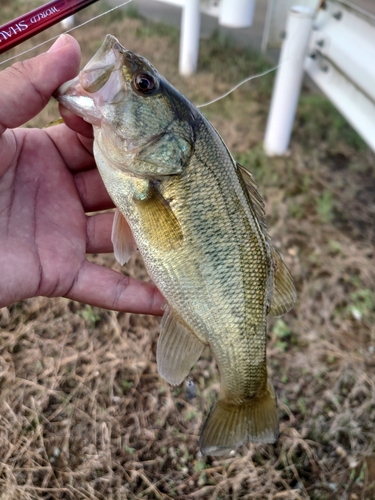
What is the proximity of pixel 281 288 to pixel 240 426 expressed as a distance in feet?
1.98

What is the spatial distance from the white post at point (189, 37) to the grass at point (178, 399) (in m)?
2.13

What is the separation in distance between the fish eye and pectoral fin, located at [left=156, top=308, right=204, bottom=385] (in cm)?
89

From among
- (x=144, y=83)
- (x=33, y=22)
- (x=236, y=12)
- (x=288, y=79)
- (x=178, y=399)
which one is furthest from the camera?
(x=236, y=12)

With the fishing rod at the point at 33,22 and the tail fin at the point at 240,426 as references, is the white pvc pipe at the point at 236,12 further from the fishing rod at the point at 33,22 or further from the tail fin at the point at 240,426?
the tail fin at the point at 240,426

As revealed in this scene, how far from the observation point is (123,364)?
9.22 feet

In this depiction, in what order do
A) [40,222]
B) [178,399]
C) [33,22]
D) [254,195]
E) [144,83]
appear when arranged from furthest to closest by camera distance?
[178,399]
[40,222]
[254,195]
[144,83]
[33,22]

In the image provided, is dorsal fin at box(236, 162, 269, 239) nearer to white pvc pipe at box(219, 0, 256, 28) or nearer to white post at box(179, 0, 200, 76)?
white pvc pipe at box(219, 0, 256, 28)

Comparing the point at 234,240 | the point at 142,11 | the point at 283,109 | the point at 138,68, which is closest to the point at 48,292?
the point at 234,240

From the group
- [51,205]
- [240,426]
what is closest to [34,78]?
[51,205]

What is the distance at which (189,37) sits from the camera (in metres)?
5.20

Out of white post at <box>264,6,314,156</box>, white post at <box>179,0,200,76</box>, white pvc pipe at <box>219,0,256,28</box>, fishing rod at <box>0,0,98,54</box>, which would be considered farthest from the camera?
white post at <box>179,0,200,76</box>

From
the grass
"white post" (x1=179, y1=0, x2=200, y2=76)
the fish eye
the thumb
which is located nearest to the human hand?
the thumb

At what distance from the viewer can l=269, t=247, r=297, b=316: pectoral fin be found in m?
1.82

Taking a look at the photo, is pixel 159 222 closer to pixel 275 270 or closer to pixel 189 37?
pixel 275 270
